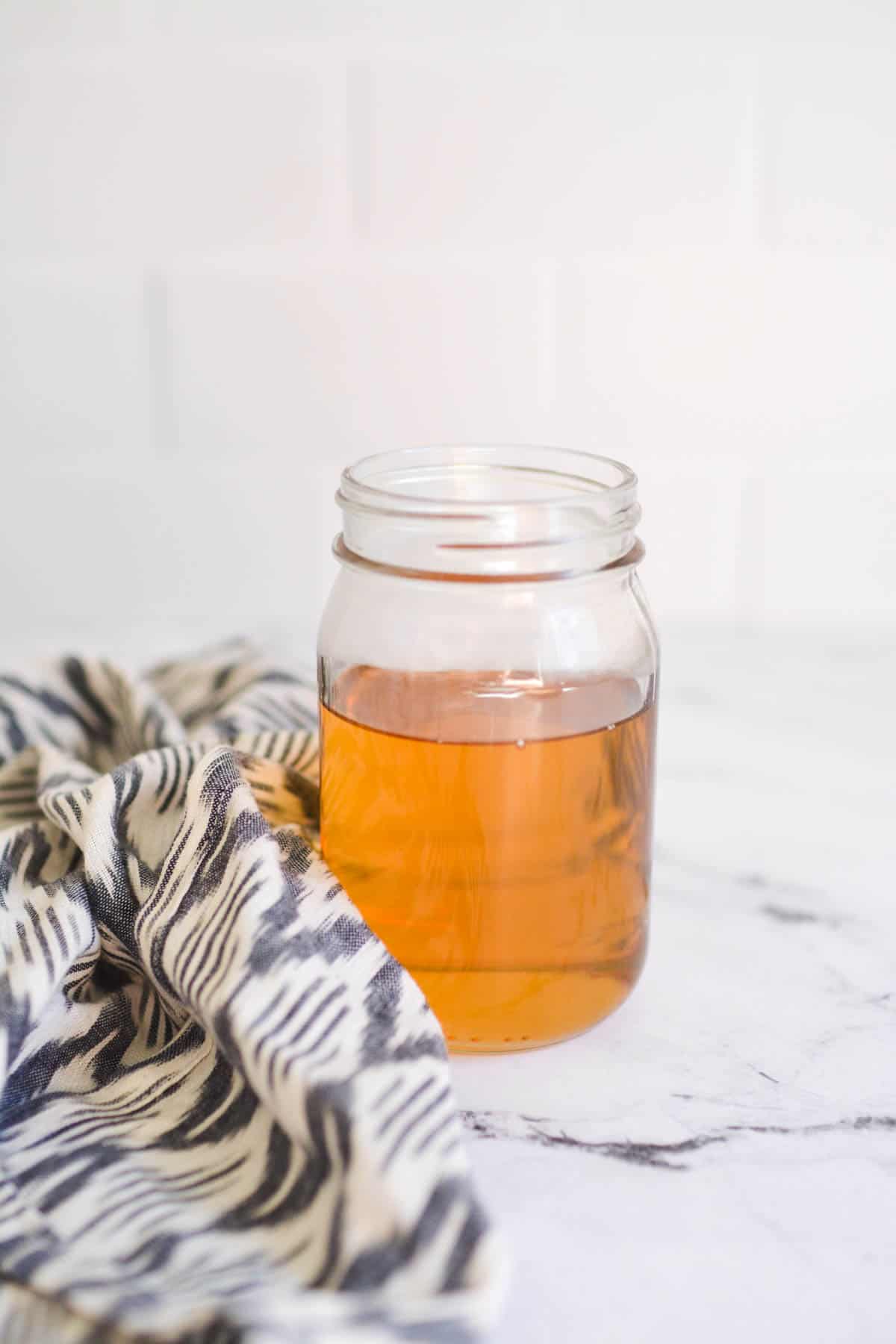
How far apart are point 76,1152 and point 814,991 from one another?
0.31 metres

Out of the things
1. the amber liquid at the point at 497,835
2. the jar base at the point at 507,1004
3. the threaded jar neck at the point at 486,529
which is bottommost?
the jar base at the point at 507,1004

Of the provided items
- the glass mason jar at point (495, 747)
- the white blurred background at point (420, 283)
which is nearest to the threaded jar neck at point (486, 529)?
the glass mason jar at point (495, 747)

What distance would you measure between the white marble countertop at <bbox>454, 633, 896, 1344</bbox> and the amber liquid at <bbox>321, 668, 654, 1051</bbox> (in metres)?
0.03

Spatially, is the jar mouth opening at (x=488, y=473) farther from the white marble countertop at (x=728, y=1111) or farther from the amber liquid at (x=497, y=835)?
the white marble countertop at (x=728, y=1111)

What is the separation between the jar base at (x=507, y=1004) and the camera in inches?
20.6

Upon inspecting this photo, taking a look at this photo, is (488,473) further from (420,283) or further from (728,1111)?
(420,283)

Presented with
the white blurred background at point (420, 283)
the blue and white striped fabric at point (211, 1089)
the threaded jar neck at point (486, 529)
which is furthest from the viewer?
A: the white blurred background at point (420, 283)

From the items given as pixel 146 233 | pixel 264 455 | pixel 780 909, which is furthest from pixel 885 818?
pixel 146 233

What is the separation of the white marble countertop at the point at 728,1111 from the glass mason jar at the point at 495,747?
1.6 inches

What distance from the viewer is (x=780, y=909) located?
65 centimetres

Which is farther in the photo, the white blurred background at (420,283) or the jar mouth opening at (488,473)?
the white blurred background at (420,283)

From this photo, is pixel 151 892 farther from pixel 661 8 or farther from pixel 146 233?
pixel 661 8

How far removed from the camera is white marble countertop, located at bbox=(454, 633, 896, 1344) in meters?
0.41

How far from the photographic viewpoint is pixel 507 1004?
0.52 metres
